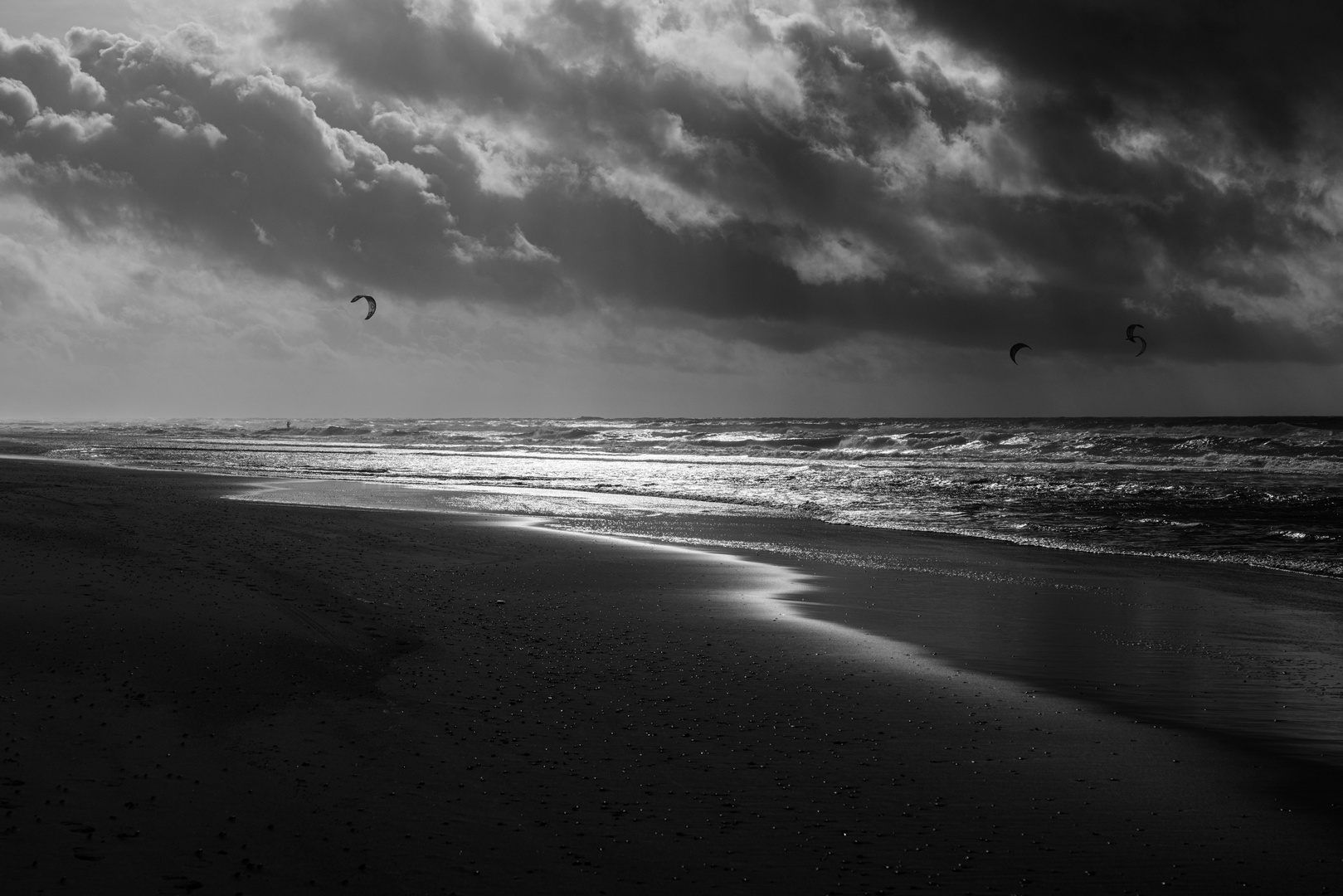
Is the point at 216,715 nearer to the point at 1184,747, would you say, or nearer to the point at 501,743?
the point at 501,743

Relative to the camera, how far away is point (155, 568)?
944 centimetres

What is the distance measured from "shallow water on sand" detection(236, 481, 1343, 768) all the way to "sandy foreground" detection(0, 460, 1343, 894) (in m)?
0.55

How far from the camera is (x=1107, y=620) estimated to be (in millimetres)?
8383

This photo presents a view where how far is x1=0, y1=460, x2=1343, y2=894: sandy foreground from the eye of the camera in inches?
136

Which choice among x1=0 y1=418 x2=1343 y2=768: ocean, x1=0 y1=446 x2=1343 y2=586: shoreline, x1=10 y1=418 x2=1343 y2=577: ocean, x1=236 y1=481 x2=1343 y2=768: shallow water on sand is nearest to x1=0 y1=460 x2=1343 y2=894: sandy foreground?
x1=236 y1=481 x2=1343 y2=768: shallow water on sand

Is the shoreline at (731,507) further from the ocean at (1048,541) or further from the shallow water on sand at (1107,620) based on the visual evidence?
the shallow water on sand at (1107,620)

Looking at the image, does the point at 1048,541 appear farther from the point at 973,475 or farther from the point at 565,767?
the point at 973,475

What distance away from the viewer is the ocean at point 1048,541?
21.3 feet

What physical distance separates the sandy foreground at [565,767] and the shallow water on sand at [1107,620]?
0.55 meters

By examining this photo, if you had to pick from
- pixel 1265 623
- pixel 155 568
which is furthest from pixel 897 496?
pixel 155 568

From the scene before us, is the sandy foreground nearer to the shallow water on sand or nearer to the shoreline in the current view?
the shallow water on sand

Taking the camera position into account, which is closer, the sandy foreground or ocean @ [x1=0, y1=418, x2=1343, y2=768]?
the sandy foreground

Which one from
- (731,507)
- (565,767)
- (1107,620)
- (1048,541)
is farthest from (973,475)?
(565,767)

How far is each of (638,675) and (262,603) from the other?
3.59 m
